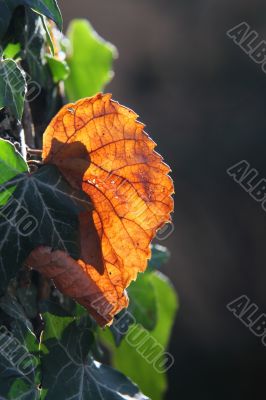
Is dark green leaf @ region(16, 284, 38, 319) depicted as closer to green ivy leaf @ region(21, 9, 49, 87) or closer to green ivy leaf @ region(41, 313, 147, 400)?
green ivy leaf @ region(41, 313, 147, 400)

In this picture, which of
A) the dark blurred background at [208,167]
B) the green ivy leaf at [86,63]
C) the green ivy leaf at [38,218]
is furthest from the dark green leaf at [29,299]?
the dark blurred background at [208,167]

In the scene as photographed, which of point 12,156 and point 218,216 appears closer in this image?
point 12,156

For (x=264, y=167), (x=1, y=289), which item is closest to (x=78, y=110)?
(x=1, y=289)

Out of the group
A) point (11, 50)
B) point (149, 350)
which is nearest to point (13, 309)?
point (11, 50)

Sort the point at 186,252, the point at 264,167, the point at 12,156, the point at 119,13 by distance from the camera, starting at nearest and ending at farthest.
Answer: the point at 12,156 → the point at 264,167 → the point at 186,252 → the point at 119,13

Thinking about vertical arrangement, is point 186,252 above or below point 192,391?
above

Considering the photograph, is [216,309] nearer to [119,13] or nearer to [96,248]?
[119,13]

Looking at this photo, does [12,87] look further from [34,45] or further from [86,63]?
[86,63]
